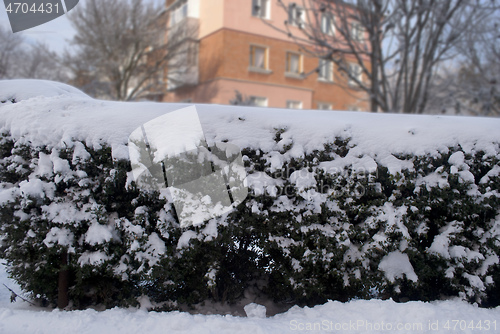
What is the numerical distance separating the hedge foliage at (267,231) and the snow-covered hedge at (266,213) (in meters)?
0.01

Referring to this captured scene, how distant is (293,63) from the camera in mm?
21016

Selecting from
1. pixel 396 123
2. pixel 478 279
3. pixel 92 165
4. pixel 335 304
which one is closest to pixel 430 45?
pixel 396 123

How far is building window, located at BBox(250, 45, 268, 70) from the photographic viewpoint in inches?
773

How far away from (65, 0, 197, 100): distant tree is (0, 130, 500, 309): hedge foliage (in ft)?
57.1

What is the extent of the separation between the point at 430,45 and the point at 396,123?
21.7 ft

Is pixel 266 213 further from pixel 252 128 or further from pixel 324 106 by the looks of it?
pixel 324 106

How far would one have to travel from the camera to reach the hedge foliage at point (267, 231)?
2.77 m

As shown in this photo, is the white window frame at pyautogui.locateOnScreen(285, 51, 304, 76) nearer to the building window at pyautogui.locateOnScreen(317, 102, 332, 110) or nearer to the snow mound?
the building window at pyautogui.locateOnScreen(317, 102, 332, 110)

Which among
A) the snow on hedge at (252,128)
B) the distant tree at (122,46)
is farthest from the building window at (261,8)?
the snow on hedge at (252,128)

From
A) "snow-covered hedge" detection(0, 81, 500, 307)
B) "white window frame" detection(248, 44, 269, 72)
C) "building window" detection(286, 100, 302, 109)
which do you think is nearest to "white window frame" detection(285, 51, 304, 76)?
"white window frame" detection(248, 44, 269, 72)

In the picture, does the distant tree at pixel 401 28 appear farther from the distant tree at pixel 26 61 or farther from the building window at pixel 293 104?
the distant tree at pixel 26 61

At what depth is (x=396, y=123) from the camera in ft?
10.5

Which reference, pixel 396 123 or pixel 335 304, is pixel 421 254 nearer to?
pixel 335 304

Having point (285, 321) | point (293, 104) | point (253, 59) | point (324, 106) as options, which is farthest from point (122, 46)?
point (285, 321)
